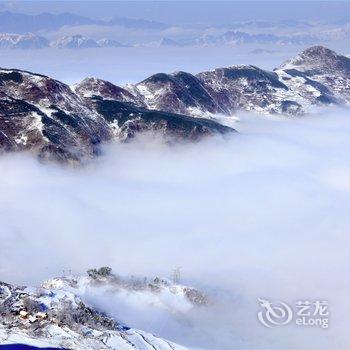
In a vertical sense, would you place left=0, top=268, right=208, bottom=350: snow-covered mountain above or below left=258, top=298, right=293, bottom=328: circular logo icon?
above

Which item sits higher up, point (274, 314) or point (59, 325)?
point (59, 325)

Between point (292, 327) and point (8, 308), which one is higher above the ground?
point (8, 308)

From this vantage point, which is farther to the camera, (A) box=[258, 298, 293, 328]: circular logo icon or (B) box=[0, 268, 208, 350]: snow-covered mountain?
(A) box=[258, 298, 293, 328]: circular logo icon

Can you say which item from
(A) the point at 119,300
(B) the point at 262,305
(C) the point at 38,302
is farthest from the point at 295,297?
(C) the point at 38,302

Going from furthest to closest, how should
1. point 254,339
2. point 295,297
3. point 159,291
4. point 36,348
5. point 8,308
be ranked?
1. point 295,297
2. point 159,291
3. point 254,339
4. point 8,308
5. point 36,348

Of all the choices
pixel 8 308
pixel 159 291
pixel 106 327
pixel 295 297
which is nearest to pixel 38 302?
pixel 8 308

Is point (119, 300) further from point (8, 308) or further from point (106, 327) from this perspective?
point (8, 308)

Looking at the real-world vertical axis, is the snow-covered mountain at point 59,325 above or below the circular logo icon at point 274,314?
above

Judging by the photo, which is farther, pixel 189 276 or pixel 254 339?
pixel 189 276

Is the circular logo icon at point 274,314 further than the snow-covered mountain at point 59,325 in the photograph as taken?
Yes

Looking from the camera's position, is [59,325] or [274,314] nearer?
[59,325]

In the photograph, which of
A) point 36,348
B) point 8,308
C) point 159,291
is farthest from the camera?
point 159,291
